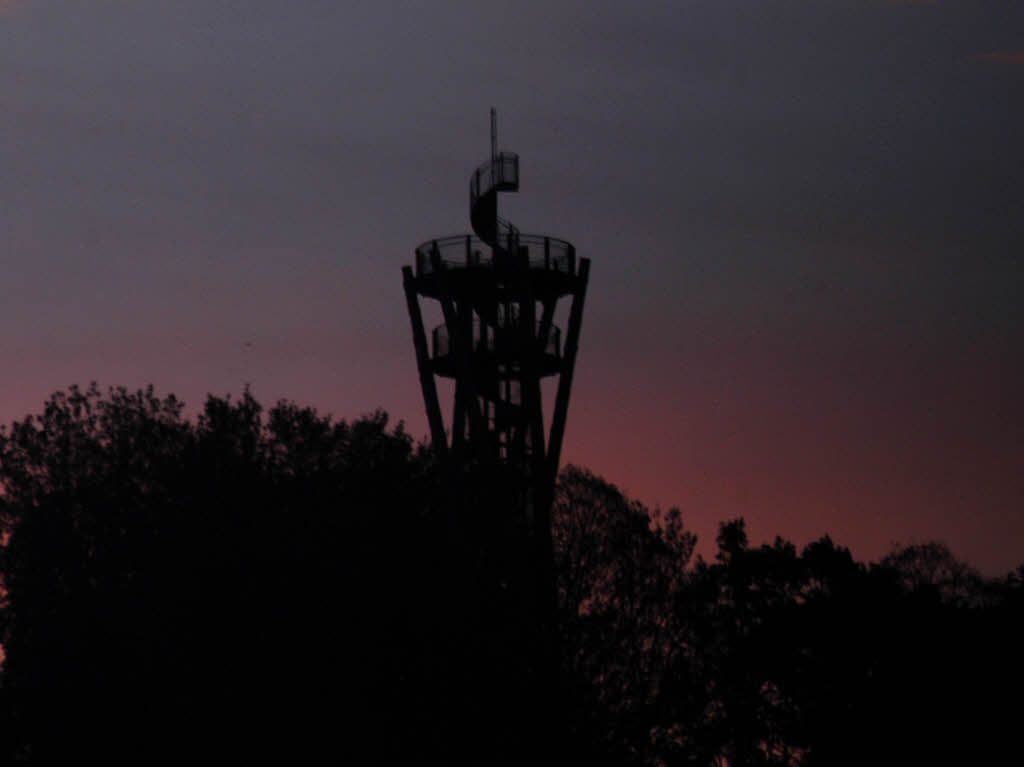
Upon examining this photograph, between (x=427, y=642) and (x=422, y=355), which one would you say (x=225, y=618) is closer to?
(x=427, y=642)

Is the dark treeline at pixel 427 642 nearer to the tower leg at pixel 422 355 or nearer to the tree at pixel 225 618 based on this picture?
the tree at pixel 225 618

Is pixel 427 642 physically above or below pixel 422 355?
below

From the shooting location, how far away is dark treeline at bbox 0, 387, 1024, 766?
122 feet

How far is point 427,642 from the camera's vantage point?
125 ft

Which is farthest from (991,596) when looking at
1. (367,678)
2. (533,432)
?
(367,678)

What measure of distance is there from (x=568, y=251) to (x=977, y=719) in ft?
69.5

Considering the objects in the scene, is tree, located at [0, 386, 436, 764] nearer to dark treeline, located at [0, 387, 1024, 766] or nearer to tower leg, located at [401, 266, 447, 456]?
dark treeline, located at [0, 387, 1024, 766]

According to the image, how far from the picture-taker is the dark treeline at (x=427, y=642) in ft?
122

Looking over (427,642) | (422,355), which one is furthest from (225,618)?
(422,355)

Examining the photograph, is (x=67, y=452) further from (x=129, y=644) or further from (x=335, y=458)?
(x=129, y=644)

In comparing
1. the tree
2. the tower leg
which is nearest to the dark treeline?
the tree

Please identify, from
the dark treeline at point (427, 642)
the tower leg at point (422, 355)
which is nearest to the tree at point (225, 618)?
the dark treeline at point (427, 642)

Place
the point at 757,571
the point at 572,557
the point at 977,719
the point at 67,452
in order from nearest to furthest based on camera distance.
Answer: the point at 977,719
the point at 757,571
the point at 572,557
the point at 67,452

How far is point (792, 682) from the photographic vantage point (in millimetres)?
39188
